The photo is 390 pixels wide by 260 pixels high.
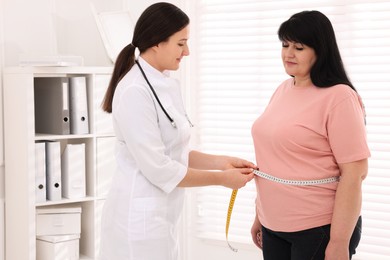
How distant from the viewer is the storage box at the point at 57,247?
3.25 metres

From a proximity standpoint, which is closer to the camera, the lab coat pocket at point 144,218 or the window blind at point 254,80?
the lab coat pocket at point 144,218

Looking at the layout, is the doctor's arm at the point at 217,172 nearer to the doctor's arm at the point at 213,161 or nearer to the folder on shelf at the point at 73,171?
the doctor's arm at the point at 213,161

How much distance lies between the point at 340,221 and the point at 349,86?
0.43m

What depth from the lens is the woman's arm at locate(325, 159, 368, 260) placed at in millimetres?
2010

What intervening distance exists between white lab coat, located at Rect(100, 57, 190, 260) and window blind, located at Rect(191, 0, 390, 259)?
1093mm

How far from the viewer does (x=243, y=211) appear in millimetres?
3414

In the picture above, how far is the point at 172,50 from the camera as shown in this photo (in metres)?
2.19

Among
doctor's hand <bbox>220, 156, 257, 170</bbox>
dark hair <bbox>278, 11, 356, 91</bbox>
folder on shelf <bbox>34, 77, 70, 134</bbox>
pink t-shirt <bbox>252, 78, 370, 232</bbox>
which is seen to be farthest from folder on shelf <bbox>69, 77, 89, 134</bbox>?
dark hair <bbox>278, 11, 356, 91</bbox>

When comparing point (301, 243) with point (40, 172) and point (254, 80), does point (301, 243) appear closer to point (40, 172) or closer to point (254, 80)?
point (254, 80)

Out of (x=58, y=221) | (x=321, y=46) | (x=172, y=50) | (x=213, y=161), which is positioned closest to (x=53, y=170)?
(x=58, y=221)

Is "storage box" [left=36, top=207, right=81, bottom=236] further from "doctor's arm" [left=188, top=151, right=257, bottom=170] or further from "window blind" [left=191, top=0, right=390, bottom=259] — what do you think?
"doctor's arm" [left=188, top=151, right=257, bottom=170]

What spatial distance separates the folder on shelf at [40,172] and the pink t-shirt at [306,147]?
1404mm

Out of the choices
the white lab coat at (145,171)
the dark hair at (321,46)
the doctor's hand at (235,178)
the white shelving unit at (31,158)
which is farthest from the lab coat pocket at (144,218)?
the white shelving unit at (31,158)

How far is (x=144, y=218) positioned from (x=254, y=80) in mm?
1365
